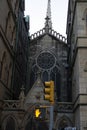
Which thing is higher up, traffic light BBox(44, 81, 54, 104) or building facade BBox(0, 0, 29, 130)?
building facade BBox(0, 0, 29, 130)

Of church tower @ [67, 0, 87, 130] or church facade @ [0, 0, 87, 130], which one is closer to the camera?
church tower @ [67, 0, 87, 130]

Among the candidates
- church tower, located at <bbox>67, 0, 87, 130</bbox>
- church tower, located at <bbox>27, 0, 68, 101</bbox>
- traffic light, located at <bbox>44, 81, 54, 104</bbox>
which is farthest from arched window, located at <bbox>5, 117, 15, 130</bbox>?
traffic light, located at <bbox>44, 81, 54, 104</bbox>

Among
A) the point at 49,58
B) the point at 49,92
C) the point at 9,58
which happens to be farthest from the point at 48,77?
the point at 49,92

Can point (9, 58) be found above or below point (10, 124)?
above

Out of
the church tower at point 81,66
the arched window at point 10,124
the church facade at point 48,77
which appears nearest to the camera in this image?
the church tower at point 81,66

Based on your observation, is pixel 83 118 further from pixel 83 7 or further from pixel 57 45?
pixel 57 45

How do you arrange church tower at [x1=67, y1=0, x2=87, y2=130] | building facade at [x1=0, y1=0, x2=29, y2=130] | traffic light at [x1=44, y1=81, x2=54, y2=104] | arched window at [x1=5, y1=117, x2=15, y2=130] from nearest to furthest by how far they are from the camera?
traffic light at [x1=44, y1=81, x2=54, y2=104]
church tower at [x1=67, y1=0, x2=87, y2=130]
arched window at [x1=5, y1=117, x2=15, y2=130]
building facade at [x1=0, y1=0, x2=29, y2=130]

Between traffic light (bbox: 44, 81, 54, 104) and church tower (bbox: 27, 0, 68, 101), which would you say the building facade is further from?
traffic light (bbox: 44, 81, 54, 104)

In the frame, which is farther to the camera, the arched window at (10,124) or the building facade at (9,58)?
the building facade at (9,58)

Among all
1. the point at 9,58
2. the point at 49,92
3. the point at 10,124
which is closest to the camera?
the point at 49,92

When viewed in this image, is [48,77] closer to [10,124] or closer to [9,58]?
[9,58]

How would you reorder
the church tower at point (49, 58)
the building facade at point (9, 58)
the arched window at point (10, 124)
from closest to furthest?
the arched window at point (10, 124) < the building facade at point (9, 58) < the church tower at point (49, 58)

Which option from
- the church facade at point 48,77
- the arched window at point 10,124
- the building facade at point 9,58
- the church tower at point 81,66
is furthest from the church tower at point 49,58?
the church tower at point 81,66

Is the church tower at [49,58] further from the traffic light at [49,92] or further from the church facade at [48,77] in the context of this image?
the traffic light at [49,92]
